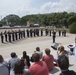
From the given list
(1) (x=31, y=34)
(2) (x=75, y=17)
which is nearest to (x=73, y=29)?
(1) (x=31, y=34)

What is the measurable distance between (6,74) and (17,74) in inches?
109

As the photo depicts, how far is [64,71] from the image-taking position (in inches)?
177

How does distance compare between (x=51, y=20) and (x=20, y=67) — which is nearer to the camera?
(x=20, y=67)

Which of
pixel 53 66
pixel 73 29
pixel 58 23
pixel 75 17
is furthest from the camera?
pixel 58 23

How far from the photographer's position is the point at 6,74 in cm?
790

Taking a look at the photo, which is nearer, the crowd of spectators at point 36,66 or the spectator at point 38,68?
the crowd of spectators at point 36,66

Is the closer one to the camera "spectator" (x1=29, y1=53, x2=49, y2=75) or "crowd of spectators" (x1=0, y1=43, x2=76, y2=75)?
"crowd of spectators" (x1=0, y1=43, x2=76, y2=75)

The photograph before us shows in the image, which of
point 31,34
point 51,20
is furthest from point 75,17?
point 31,34

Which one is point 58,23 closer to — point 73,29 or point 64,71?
point 73,29

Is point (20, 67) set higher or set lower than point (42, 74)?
higher

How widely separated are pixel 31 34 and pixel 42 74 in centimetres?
3360

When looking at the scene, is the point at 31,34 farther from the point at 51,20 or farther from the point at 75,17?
the point at 51,20

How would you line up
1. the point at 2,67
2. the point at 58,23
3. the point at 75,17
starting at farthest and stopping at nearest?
the point at 58,23 < the point at 75,17 < the point at 2,67

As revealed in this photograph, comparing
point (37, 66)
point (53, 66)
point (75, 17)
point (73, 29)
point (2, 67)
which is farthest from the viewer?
point (75, 17)
